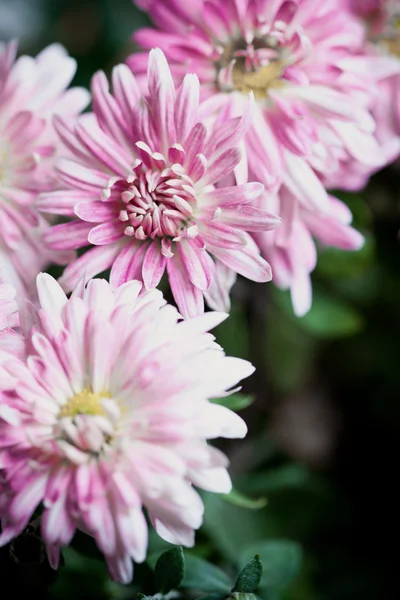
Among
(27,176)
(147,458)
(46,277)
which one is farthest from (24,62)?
(147,458)

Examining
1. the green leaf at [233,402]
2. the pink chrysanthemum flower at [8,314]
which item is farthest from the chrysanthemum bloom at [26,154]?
the green leaf at [233,402]

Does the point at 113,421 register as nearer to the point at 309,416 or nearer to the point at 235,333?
the point at 235,333

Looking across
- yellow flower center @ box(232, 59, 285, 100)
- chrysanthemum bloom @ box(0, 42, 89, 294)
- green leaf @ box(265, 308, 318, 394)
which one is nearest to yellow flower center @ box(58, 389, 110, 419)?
chrysanthemum bloom @ box(0, 42, 89, 294)

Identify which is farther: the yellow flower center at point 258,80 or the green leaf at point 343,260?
the green leaf at point 343,260

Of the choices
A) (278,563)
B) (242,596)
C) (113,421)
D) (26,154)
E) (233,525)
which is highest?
(26,154)

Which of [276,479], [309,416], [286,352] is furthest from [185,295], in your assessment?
[309,416]

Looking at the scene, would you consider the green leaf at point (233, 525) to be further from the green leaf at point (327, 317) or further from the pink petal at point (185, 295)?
the pink petal at point (185, 295)
